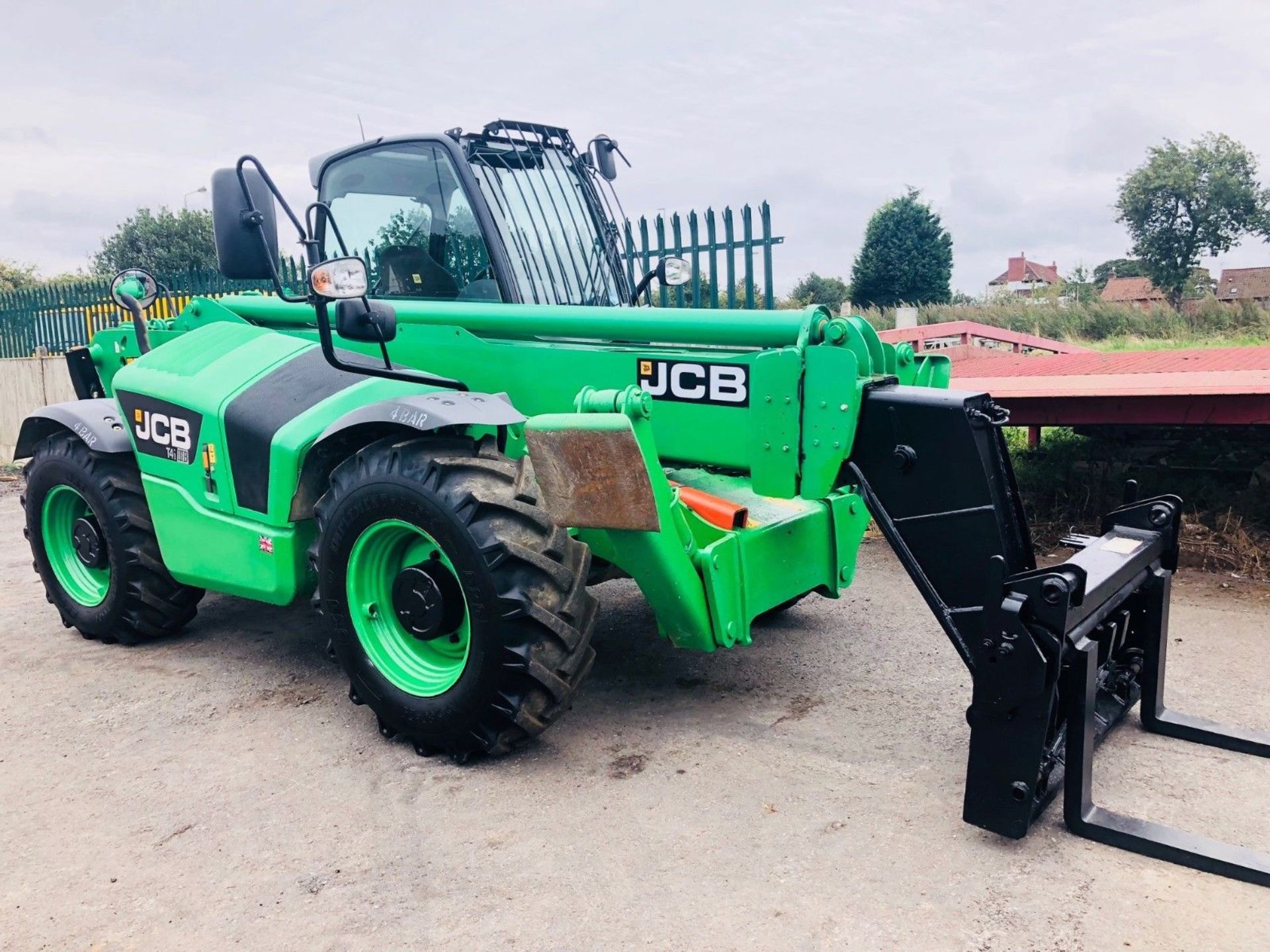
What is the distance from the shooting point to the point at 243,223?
4.13 m

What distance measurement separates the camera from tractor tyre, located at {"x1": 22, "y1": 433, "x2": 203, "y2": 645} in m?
4.86

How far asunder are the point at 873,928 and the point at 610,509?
138 cm

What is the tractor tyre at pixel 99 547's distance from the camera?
486cm

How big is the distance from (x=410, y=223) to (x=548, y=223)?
1.98ft

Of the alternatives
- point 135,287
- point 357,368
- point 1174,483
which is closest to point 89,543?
point 135,287

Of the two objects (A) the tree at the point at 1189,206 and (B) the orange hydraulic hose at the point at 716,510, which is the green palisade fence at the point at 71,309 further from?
(A) the tree at the point at 1189,206

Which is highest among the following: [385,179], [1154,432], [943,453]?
[385,179]

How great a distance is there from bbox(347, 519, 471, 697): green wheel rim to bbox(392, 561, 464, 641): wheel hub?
4 cm

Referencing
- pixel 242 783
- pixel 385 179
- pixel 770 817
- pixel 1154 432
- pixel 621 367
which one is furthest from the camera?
pixel 1154 432

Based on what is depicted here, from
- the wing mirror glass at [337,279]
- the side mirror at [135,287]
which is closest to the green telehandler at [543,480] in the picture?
the wing mirror glass at [337,279]

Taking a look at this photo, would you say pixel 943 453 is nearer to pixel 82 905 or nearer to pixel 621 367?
pixel 621 367

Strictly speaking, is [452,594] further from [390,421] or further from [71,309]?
[71,309]

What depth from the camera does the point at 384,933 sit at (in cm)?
268

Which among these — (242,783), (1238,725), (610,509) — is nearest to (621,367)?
(610,509)
